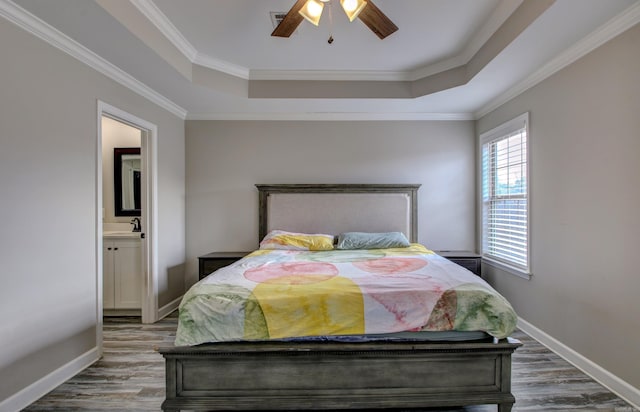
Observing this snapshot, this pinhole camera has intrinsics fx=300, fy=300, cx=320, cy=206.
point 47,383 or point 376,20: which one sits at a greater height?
point 376,20

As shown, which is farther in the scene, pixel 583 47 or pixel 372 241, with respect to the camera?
pixel 372 241

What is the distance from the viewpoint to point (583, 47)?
227 cm

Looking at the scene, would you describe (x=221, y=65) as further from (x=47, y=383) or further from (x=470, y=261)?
(x=470, y=261)

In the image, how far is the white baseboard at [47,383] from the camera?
1.88 metres

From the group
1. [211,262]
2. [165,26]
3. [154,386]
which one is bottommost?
[154,386]

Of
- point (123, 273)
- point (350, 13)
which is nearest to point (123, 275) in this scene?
point (123, 273)

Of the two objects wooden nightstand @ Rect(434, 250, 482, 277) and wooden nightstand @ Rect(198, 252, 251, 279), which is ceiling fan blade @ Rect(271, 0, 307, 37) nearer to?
wooden nightstand @ Rect(198, 252, 251, 279)

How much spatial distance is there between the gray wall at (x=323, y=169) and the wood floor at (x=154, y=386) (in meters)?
1.65

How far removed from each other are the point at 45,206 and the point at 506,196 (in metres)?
4.24

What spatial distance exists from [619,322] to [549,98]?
1876 millimetres

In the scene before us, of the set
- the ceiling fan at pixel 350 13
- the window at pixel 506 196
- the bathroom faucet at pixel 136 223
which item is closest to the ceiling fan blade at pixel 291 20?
the ceiling fan at pixel 350 13

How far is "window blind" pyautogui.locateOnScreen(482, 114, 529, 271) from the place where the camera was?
10.2 feet

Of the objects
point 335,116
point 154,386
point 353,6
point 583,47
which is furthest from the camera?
point 335,116

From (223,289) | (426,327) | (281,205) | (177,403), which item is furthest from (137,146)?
(426,327)
